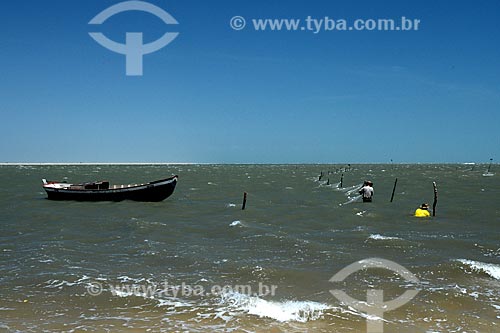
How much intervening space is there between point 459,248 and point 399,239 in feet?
7.77

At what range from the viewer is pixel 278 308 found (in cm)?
975

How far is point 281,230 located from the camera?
21.1 m

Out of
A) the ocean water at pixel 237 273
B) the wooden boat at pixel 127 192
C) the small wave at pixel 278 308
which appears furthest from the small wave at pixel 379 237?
the wooden boat at pixel 127 192

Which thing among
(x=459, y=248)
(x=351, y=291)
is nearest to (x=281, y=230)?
(x=459, y=248)

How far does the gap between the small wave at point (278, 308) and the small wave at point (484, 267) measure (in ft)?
19.4

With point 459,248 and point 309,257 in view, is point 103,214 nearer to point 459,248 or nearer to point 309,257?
point 309,257

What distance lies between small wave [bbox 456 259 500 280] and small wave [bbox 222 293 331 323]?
591 centimetres

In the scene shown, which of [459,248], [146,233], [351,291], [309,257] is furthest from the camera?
[146,233]

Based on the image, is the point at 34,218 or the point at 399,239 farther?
the point at 34,218

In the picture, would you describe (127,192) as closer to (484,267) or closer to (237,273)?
(237,273)

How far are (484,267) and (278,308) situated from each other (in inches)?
289

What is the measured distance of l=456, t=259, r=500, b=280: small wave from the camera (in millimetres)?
12616

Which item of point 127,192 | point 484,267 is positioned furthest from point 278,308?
point 127,192

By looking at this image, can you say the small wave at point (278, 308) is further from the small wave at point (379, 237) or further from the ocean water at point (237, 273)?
the small wave at point (379, 237)
